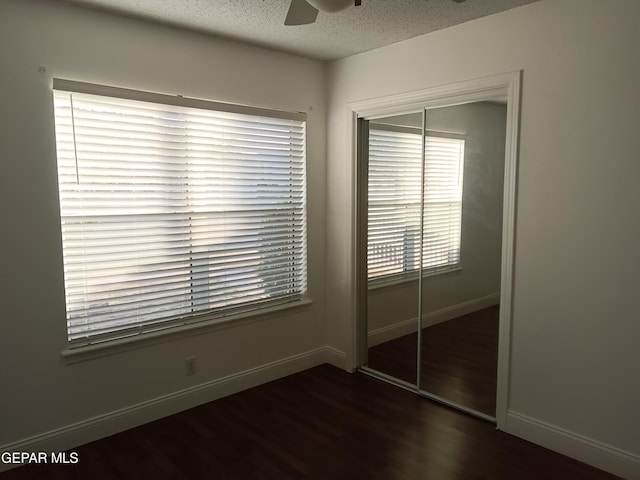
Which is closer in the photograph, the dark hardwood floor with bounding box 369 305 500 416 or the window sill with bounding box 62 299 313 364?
the window sill with bounding box 62 299 313 364

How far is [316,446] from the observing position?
8.95ft

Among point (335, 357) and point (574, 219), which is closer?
point (574, 219)

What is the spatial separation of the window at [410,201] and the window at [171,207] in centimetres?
63

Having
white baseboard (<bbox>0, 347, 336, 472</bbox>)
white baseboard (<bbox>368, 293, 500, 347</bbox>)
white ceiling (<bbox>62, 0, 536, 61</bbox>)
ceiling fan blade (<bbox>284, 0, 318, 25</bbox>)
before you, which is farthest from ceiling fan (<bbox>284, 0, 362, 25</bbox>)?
white baseboard (<bbox>0, 347, 336, 472</bbox>)

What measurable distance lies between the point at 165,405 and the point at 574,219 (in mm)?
2851

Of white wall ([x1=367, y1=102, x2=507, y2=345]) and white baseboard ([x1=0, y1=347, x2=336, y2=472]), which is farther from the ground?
white wall ([x1=367, y1=102, x2=507, y2=345])

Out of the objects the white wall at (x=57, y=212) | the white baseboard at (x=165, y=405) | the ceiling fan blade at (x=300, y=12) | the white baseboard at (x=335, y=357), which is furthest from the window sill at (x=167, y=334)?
the ceiling fan blade at (x=300, y=12)

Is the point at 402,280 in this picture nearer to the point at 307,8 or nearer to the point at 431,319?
the point at 431,319

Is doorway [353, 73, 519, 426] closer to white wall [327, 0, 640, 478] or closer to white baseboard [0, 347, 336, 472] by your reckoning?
white wall [327, 0, 640, 478]

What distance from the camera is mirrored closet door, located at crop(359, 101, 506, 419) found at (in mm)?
3008

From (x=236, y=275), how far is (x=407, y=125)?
5.68 feet

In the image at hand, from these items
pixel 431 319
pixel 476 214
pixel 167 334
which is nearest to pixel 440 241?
pixel 476 214

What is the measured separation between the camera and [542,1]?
251cm

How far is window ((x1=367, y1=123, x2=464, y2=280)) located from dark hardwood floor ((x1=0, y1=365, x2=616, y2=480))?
1.07 m
